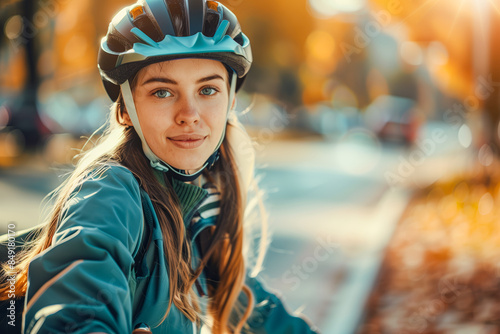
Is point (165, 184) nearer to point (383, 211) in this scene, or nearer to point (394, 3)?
point (394, 3)

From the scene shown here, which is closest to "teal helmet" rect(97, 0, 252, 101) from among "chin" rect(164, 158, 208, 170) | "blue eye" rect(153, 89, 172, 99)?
"blue eye" rect(153, 89, 172, 99)

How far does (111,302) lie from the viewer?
5.18 feet

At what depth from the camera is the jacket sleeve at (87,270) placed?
1515 millimetres

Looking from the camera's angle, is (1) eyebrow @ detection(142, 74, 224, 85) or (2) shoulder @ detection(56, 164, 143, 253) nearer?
(2) shoulder @ detection(56, 164, 143, 253)

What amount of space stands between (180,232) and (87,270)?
56 centimetres

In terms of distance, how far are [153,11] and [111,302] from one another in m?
1.08

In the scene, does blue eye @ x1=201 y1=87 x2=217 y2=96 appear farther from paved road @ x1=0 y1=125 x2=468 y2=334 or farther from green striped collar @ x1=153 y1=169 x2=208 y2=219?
paved road @ x1=0 y1=125 x2=468 y2=334

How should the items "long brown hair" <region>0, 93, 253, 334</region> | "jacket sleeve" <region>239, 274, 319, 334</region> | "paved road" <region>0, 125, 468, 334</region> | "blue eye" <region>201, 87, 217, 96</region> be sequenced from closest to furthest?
"long brown hair" <region>0, 93, 253, 334</region> < "blue eye" <region>201, 87, 217, 96</region> < "jacket sleeve" <region>239, 274, 319, 334</region> < "paved road" <region>0, 125, 468, 334</region>

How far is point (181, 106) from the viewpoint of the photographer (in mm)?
2115

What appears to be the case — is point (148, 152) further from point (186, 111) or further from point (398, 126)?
point (398, 126)

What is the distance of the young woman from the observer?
1.57 meters

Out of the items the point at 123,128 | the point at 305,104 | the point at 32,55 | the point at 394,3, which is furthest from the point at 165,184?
the point at 305,104

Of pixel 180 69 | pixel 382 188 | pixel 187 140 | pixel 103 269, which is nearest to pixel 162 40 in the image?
pixel 180 69

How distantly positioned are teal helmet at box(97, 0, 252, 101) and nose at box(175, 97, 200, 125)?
6.2 inches
